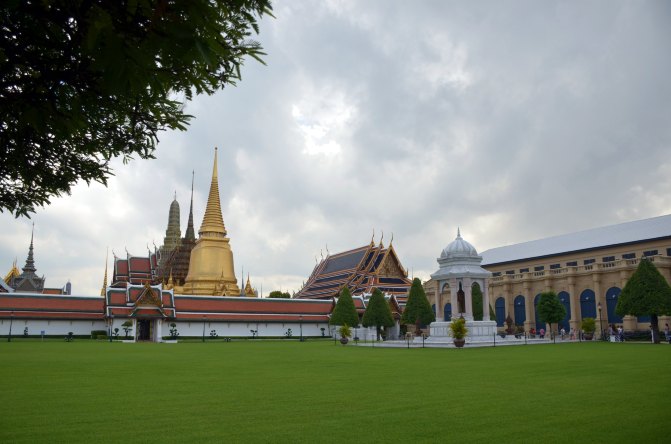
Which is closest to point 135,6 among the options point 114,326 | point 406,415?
point 406,415

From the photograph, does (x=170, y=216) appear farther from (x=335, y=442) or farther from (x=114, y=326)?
(x=335, y=442)

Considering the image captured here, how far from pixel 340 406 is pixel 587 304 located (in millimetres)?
56342

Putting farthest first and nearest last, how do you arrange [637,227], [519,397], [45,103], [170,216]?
1. [170,216]
2. [637,227]
3. [519,397]
4. [45,103]

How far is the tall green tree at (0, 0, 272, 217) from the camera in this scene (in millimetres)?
3791

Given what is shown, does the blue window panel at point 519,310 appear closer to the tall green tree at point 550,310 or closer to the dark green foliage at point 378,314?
the tall green tree at point 550,310

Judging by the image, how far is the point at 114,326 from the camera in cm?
5422

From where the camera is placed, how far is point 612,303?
56719 millimetres

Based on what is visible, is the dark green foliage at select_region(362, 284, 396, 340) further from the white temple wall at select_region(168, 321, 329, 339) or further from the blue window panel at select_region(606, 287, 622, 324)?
the blue window panel at select_region(606, 287, 622, 324)

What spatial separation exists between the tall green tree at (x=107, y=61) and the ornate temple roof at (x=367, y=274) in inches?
2643

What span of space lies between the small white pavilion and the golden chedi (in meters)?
37.9

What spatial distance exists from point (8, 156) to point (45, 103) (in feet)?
10.6

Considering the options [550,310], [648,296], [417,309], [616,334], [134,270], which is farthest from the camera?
[134,270]

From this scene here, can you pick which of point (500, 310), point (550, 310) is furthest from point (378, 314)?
point (500, 310)

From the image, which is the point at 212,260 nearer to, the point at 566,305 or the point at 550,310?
the point at 550,310
